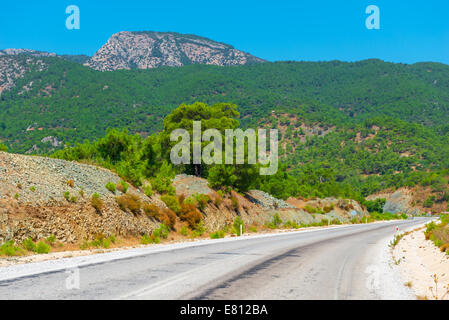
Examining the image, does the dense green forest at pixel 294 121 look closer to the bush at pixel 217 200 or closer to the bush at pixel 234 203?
the bush at pixel 234 203

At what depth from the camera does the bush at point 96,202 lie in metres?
21.1

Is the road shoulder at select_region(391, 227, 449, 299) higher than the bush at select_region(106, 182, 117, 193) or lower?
lower

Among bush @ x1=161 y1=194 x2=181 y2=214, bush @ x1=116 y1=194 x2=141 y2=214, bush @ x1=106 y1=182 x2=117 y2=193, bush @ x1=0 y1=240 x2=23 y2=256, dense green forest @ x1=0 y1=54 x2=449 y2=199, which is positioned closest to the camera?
bush @ x1=0 y1=240 x2=23 y2=256

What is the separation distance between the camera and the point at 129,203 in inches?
953

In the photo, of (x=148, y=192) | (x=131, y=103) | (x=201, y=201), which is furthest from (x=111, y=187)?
(x=131, y=103)

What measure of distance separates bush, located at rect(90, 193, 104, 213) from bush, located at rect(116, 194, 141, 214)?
2120mm

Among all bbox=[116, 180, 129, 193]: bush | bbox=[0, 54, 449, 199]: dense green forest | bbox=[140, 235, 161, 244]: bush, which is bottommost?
bbox=[140, 235, 161, 244]: bush

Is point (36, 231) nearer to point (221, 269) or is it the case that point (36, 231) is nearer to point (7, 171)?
point (7, 171)

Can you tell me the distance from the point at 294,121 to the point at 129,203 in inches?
5191

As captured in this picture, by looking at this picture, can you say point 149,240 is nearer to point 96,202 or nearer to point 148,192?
point 96,202

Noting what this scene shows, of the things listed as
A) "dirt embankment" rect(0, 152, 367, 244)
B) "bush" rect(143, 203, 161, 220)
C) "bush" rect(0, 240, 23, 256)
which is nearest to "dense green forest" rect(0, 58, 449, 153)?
"bush" rect(143, 203, 161, 220)

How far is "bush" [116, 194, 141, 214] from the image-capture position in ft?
78.1

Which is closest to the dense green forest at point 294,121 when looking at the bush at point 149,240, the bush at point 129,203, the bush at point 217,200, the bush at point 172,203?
the bush at point 217,200

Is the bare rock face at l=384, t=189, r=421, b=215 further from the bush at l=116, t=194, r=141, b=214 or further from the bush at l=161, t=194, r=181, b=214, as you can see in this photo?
the bush at l=116, t=194, r=141, b=214
